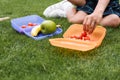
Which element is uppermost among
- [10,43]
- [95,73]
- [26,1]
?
[95,73]

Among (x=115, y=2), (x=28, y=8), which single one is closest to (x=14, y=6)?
(x=28, y=8)

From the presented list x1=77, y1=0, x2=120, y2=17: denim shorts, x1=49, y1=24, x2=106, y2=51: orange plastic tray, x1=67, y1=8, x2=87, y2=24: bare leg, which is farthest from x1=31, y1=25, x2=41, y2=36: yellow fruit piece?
x1=77, y1=0, x2=120, y2=17: denim shorts

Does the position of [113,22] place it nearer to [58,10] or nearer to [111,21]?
[111,21]

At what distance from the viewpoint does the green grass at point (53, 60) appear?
182 centimetres

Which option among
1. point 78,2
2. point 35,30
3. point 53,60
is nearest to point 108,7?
point 78,2

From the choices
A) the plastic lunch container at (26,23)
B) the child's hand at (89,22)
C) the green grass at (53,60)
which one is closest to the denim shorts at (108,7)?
the green grass at (53,60)

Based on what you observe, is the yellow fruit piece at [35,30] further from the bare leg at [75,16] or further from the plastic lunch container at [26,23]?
the bare leg at [75,16]

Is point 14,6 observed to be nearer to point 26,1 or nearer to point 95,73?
point 26,1

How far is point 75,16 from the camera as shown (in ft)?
9.34

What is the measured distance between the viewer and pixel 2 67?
1.94 metres

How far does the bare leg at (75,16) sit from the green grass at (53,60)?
1.08ft

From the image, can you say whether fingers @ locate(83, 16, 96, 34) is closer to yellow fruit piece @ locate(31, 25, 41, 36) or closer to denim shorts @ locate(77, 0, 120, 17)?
yellow fruit piece @ locate(31, 25, 41, 36)

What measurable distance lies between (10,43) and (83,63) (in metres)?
0.63

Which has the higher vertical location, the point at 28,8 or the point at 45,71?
the point at 45,71
